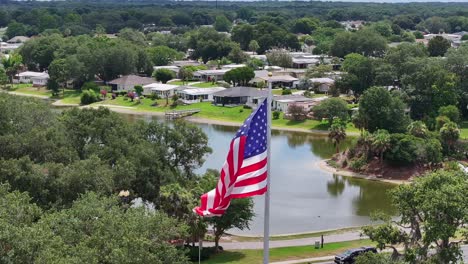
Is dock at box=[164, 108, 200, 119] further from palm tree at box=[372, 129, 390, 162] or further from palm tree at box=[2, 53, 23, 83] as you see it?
palm tree at box=[2, 53, 23, 83]

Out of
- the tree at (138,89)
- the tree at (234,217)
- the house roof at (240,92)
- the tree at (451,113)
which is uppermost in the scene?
the tree at (234,217)

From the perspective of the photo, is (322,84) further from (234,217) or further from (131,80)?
(234,217)

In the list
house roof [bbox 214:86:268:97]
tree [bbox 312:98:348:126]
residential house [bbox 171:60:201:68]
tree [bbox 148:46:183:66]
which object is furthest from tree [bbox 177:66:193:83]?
tree [bbox 312:98:348:126]

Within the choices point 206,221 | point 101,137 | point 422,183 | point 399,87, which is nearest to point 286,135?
point 399,87

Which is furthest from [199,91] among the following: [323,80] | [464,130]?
[464,130]

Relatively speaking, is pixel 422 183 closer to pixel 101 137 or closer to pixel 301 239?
pixel 301 239

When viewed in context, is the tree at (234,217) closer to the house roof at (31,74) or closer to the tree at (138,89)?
the tree at (138,89)

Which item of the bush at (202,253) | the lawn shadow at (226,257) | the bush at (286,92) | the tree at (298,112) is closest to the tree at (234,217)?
the bush at (202,253)
